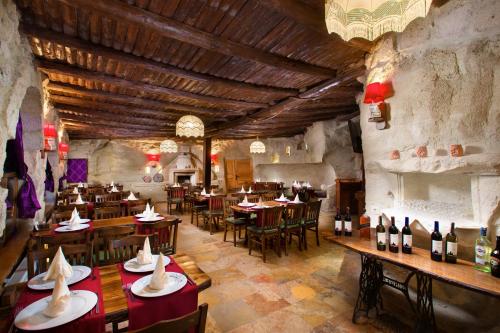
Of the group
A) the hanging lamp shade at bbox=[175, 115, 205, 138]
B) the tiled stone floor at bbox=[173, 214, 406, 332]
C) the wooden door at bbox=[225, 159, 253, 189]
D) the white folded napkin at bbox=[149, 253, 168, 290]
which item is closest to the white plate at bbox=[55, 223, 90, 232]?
the tiled stone floor at bbox=[173, 214, 406, 332]

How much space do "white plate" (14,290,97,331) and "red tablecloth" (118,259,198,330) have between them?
0.22 m

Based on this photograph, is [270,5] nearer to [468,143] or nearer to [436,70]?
[436,70]

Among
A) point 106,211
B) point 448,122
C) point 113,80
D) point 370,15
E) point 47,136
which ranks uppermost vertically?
point 113,80

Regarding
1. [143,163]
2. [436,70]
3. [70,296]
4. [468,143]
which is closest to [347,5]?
[436,70]

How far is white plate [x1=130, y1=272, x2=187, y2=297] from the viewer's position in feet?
A: 4.86

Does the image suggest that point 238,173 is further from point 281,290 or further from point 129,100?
point 281,290

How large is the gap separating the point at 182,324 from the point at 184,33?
262 cm

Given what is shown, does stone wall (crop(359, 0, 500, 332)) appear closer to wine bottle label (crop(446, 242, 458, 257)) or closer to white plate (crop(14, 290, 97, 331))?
wine bottle label (crop(446, 242, 458, 257))

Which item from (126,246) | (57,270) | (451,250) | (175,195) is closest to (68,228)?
(126,246)

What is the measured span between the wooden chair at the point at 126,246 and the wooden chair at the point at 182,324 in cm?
136

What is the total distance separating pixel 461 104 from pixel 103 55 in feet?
13.0

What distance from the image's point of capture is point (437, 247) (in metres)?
2.11

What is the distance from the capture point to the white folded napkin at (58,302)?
4.13 feet

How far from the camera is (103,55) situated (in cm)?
295
